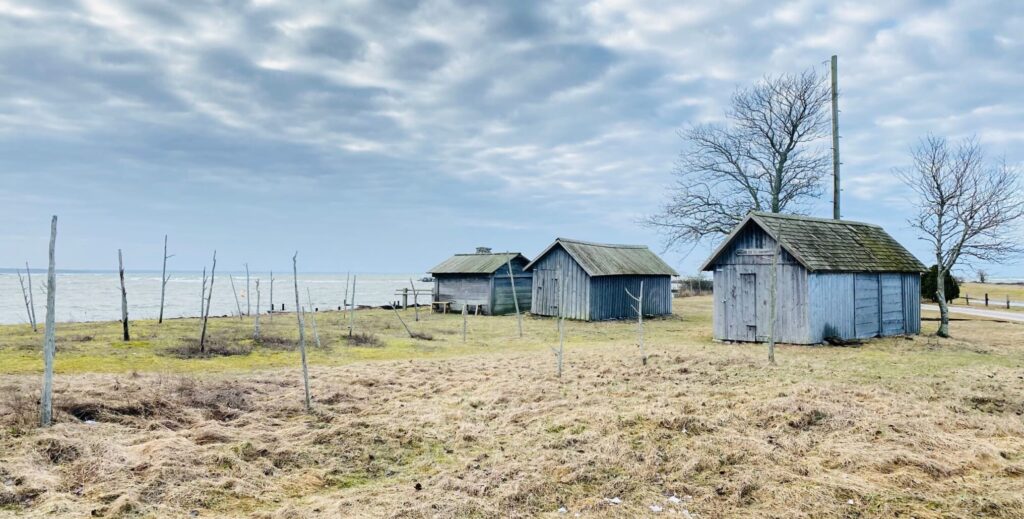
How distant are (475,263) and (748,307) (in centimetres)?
2059

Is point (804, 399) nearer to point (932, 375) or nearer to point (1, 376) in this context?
point (932, 375)

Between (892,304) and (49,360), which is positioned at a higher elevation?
(892,304)

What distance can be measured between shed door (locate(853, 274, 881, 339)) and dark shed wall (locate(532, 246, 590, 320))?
12918mm

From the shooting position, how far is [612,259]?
3438cm

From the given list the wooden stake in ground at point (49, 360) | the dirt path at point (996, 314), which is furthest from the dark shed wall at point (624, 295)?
the wooden stake in ground at point (49, 360)

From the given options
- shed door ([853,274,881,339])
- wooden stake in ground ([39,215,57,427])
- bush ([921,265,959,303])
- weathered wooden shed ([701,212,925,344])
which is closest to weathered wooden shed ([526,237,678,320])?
weathered wooden shed ([701,212,925,344])

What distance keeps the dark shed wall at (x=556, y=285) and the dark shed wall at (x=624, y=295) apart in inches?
22.1

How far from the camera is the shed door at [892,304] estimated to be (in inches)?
899

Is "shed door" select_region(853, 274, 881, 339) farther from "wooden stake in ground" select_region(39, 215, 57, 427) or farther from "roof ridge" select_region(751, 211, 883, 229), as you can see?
"wooden stake in ground" select_region(39, 215, 57, 427)

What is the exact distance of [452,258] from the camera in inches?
1656

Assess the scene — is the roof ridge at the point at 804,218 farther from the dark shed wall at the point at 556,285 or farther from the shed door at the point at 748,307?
the dark shed wall at the point at 556,285

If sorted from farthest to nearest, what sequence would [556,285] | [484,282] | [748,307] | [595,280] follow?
[484,282]
[556,285]
[595,280]
[748,307]

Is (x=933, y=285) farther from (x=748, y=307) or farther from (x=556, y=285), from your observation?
(x=748, y=307)

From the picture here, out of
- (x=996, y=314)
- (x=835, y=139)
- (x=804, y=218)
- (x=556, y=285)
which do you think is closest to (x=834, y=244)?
(x=804, y=218)
